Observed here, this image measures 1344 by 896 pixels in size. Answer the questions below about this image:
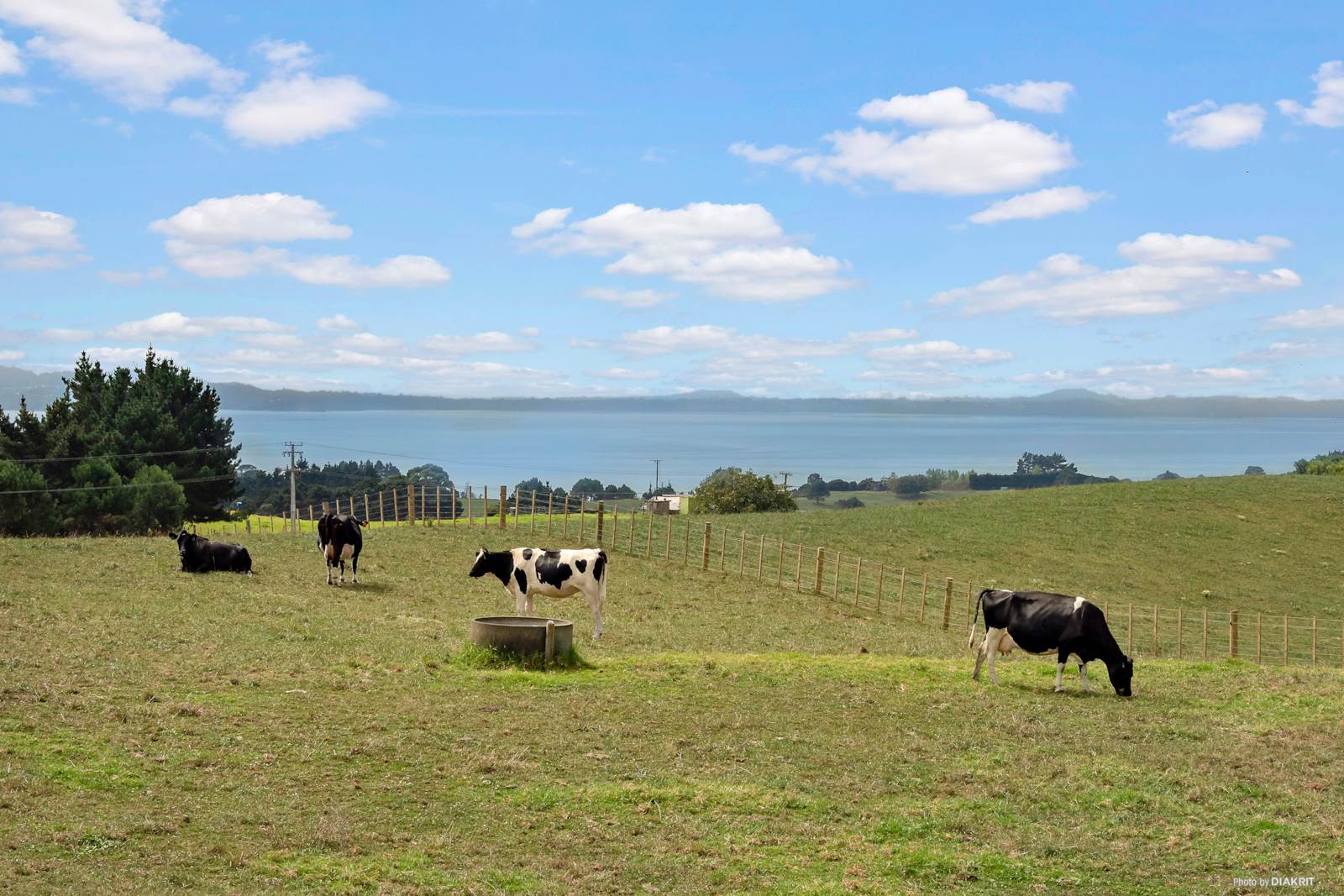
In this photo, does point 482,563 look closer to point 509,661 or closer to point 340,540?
point 340,540

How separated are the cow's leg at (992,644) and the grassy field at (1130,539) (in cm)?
2680

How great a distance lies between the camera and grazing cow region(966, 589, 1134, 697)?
18.3 m

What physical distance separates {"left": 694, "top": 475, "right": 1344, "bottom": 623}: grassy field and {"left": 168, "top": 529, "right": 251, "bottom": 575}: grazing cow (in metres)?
26.3

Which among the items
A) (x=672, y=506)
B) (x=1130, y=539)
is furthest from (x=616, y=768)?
(x=672, y=506)

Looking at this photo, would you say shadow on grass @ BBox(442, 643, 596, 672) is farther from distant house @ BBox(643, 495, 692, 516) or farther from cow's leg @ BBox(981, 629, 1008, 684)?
distant house @ BBox(643, 495, 692, 516)

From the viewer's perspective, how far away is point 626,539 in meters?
44.8

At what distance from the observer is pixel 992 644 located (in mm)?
19031

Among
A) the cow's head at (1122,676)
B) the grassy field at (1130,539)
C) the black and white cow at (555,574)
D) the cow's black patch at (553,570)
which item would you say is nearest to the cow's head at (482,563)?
the black and white cow at (555,574)

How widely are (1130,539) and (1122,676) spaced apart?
40320 mm

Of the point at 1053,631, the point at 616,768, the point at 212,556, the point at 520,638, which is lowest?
the point at 616,768

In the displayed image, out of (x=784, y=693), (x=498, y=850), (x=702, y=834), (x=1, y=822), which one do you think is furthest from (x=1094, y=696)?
(x=1, y=822)

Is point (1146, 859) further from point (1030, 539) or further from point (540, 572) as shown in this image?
point (1030, 539)

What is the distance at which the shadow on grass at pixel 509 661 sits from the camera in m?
18.3

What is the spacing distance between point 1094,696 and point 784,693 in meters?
5.09
